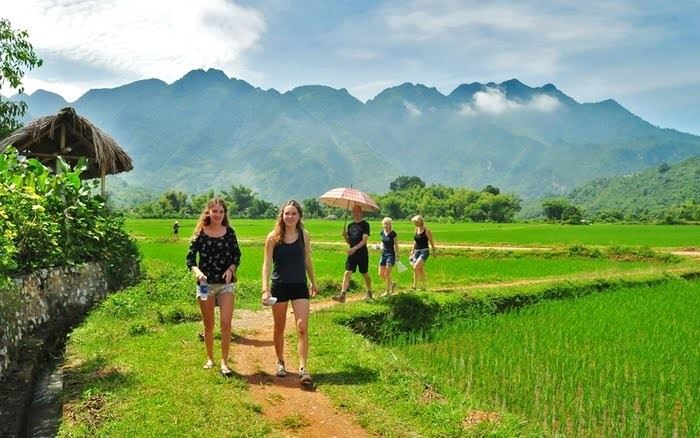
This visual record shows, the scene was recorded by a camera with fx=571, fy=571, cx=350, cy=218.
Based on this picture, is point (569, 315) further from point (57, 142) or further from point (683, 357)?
point (57, 142)

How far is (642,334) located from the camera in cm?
927

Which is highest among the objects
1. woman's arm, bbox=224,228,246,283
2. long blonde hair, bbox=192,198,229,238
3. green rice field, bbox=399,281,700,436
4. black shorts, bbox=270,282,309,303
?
long blonde hair, bbox=192,198,229,238

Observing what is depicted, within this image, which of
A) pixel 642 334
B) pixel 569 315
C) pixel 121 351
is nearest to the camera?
pixel 121 351

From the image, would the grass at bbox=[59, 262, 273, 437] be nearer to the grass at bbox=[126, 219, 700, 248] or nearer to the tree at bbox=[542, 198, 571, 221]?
the grass at bbox=[126, 219, 700, 248]

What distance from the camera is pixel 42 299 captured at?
7.81 metres

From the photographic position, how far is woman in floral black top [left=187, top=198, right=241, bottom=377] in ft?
19.6

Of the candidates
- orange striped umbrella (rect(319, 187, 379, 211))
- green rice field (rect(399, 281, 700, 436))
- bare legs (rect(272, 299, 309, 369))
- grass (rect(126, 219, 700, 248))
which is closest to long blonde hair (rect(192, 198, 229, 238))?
bare legs (rect(272, 299, 309, 369))

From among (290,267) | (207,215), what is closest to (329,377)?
(290,267)

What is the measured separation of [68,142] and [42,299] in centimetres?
850

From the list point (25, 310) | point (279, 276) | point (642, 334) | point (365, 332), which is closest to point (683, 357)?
point (642, 334)

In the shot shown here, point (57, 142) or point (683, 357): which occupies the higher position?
point (57, 142)

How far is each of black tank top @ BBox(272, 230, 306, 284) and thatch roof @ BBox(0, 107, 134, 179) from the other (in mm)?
9629

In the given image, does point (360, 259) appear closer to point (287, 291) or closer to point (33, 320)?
point (287, 291)

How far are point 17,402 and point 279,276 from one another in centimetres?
265
